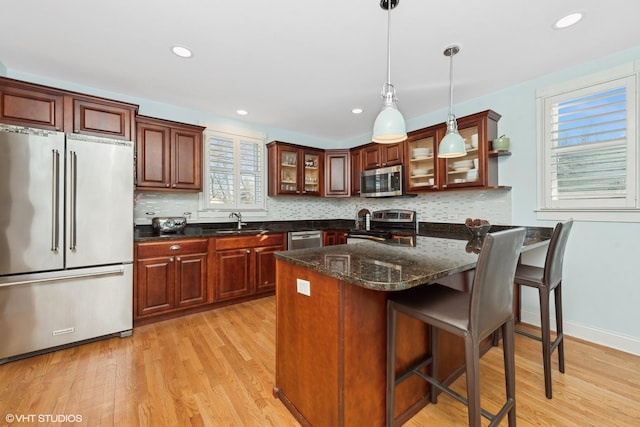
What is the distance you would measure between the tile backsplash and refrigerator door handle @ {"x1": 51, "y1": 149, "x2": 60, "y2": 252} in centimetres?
97

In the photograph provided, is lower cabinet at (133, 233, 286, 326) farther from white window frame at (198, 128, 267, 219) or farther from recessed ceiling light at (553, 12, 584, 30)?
recessed ceiling light at (553, 12, 584, 30)

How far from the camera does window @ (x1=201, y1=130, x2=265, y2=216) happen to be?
12.1ft

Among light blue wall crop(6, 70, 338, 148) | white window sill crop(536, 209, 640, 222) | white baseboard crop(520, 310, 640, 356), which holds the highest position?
light blue wall crop(6, 70, 338, 148)

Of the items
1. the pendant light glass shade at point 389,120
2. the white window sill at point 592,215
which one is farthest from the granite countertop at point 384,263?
the white window sill at point 592,215

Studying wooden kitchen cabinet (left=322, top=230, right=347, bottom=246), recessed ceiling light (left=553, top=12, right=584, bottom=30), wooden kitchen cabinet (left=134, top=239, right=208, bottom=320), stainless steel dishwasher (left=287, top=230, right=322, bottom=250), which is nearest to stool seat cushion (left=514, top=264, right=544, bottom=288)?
recessed ceiling light (left=553, top=12, right=584, bottom=30)

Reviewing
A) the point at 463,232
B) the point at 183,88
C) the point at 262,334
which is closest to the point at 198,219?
the point at 183,88

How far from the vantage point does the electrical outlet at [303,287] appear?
139 centimetres

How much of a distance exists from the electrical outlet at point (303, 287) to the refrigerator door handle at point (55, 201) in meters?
2.20

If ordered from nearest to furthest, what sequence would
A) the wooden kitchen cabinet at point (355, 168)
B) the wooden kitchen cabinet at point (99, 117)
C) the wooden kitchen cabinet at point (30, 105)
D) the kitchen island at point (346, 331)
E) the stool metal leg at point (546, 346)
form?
the kitchen island at point (346, 331), the stool metal leg at point (546, 346), the wooden kitchen cabinet at point (30, 105), the wooden kitchen cabinet at point (99, 117), the wooden kitchen cabinet at point (355, 168)

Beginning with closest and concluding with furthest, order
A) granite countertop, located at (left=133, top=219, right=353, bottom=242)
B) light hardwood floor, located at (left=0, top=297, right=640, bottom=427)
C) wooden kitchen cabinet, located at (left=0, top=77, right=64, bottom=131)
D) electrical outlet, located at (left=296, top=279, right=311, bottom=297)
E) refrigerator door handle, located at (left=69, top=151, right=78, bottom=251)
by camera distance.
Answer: electrical outlet, located at (left=296, top=279, right=311, bottom=297)
light hardwood floor, located at (left=0, top=297, right=640, bottom=427)
wooden kitchen cabinet, located at (left=0, top=77, right=64, bottom=131)
refrigerator door handle, located at (left=69, top=151, right=78, bottom=251)
granite countertop, located at (left=133, top=219, right=353, bottom=242)

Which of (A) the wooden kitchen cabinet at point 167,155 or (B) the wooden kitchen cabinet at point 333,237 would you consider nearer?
(A) the wooden kitchen cabinet at point 167,155

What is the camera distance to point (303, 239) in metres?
3.89

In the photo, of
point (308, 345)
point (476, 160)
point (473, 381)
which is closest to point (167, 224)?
point (308, 345)

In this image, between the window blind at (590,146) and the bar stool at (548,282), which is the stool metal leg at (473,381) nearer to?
the bar stool at (548,282)
